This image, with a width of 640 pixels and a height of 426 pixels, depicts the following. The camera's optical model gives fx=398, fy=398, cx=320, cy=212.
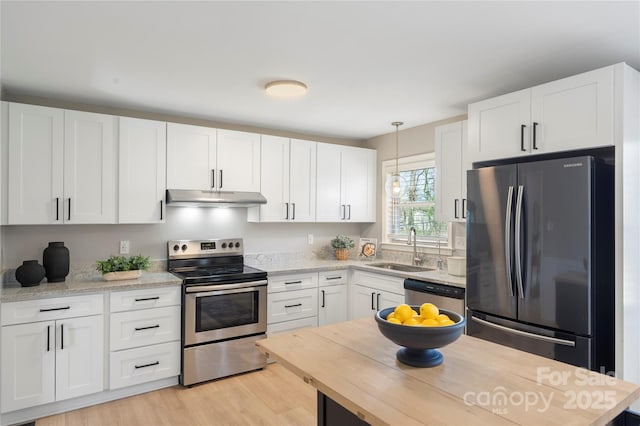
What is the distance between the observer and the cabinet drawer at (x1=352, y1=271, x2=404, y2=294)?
3730 millimetres

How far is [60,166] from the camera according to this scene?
3.14m

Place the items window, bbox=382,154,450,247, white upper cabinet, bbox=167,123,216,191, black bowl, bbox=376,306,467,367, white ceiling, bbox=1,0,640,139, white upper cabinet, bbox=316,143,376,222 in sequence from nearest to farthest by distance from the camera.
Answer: black bowl, bbox=376,306,467,367, white ceiling, bbox=1,0,640,139, white upper cabinet, bbox=167,123,216,191, window, bbox=382,154,450,247, white upper cabinet, bbox=316,143,376,222

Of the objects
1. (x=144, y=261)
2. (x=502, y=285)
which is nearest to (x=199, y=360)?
(x=144, y=261)

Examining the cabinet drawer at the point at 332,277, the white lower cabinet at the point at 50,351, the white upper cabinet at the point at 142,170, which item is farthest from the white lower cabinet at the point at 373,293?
the white lower cabinet at the point at 50,351

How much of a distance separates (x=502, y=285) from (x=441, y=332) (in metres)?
1.53

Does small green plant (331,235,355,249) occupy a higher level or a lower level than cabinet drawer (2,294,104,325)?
higher

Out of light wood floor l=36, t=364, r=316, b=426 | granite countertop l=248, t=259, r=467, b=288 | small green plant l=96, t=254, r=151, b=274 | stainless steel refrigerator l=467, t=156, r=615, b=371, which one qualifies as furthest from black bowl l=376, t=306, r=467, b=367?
small green plant l=96, t=254, r=151, b=274

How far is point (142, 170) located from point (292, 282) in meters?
1.74

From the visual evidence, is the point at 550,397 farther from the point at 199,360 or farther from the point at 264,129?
the point at 264,129

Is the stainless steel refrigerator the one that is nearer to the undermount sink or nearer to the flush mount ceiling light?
the undermount sink

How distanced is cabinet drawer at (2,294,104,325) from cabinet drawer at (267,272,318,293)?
147 cm

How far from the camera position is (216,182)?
3838 millimetres

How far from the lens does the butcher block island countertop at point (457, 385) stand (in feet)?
3.71

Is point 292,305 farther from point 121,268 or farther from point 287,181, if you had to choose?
point 121,268
